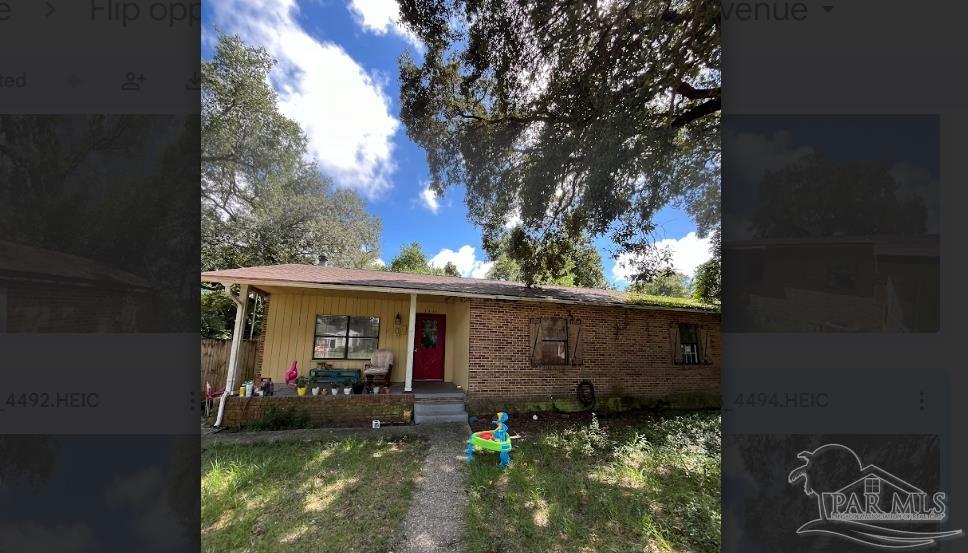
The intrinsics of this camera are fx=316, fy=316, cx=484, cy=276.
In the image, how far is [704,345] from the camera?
9.78m

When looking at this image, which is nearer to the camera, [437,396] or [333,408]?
[333,408]

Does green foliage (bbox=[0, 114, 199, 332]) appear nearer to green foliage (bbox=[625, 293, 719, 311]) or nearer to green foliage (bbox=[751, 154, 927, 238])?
green foliage (bbox=[751, 154, 927, 238])

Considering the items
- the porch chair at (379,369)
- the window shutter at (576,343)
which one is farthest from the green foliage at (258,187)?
the window shutter at (576,343)

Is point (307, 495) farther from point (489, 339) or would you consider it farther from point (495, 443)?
point (489, 339)

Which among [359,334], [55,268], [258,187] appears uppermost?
[258,187]

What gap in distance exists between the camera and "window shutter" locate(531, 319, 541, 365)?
315 inches

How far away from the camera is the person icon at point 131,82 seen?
115 inches

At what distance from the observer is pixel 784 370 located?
3.06 meters

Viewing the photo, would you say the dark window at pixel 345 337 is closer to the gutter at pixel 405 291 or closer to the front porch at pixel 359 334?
the front porch at pixel 359 334

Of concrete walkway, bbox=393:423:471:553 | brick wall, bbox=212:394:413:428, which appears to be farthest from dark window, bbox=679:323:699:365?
brick wall, bbox=212:394:413:428

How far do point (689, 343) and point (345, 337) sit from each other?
33.9 feet

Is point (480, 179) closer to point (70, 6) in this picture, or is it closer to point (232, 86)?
point (70, 6)

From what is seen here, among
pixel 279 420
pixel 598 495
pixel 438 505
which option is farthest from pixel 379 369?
pixel 598 495

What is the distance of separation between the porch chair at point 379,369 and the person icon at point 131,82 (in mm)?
6459
